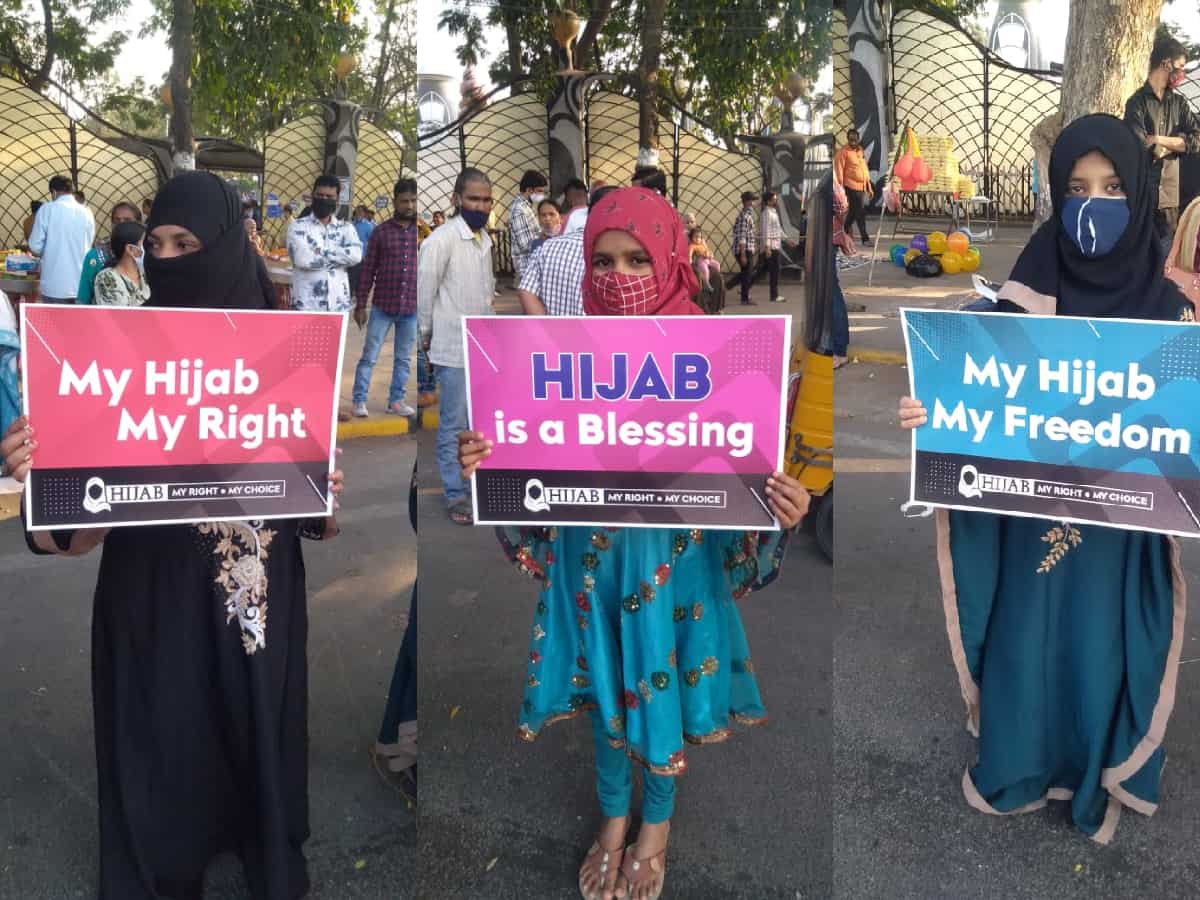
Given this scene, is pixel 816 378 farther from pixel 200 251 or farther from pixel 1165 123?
pixel 200 251

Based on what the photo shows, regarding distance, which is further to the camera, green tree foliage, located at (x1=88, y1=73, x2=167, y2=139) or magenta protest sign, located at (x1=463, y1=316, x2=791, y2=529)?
green tree foliage, located at (x1=88, y1=73, x2=167, y2=139)

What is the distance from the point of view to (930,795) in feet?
9.58

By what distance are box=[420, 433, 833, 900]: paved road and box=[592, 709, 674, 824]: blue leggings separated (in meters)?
0.20

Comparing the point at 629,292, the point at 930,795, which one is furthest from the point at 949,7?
the point at 930,795

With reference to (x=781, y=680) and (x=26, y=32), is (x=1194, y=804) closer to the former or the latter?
(x=781, y=680)

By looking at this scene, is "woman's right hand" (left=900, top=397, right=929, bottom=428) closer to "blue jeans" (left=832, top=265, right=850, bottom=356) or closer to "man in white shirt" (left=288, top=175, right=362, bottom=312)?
"blue jeans" (left=832, top=265, right=850, bottom=356)

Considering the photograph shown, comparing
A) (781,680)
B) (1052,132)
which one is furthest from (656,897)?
(1052,132)

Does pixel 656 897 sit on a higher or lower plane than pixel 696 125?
lower

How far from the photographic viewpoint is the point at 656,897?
8.24 feet

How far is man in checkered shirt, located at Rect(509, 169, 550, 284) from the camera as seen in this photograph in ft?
8.63

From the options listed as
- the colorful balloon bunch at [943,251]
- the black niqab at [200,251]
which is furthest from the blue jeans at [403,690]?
the colorful balloon bunch at [943,251]

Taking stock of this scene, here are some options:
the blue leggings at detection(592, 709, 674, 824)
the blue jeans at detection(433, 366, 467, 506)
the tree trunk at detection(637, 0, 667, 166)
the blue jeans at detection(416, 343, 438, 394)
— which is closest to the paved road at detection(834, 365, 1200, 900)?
the blue leggings at detection(592, 709, 674, 824)

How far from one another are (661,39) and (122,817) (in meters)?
2.31

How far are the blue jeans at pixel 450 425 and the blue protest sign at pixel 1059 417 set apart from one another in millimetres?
2317
